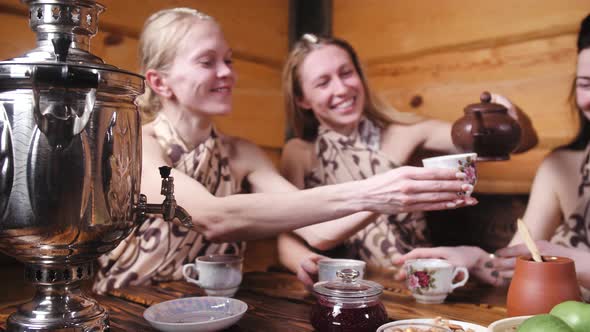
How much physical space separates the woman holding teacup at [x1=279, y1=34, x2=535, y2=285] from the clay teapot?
1.90 feet

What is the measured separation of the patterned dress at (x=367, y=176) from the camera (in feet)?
6.99

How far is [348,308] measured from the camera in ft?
3.46

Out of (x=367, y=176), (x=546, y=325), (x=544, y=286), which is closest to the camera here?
(x=546, y=325)

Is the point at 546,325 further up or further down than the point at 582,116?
further down

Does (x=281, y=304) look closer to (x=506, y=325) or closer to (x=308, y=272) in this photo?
(x=308, y=272)

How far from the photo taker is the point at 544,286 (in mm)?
1101

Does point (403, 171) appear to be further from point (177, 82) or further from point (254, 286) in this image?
point (177, 82)

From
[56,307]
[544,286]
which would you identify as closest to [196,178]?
[56,307]

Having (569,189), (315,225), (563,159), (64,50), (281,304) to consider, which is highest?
(64,50)

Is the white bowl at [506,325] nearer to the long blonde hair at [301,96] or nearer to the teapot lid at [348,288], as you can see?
A: the teapot lid at [348,288]

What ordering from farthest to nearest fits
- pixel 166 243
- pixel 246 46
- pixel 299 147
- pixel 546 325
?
pixel 246 46
pixel 299 147
pixel 166 243
pixel 546 325

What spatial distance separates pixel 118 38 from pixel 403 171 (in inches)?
50.8

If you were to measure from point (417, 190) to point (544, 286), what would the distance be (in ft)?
1.29

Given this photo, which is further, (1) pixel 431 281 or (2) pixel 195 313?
(1) pixel 431 281
